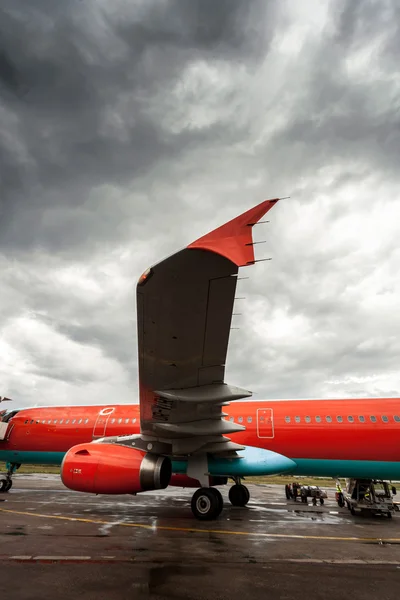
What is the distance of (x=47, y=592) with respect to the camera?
452 cm

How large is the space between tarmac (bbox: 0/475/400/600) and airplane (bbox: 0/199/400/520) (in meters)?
1.27

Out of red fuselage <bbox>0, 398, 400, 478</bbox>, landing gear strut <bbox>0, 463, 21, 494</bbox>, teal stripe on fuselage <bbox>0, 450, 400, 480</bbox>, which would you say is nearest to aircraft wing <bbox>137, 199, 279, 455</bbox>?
teal stripe on fuselage <bbox>0, 450, 400, 480</bbox>

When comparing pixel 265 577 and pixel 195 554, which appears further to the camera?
pixel 195 554

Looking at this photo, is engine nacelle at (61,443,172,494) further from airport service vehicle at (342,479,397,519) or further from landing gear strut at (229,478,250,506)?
airport service vehicle at (342,479,397,519)

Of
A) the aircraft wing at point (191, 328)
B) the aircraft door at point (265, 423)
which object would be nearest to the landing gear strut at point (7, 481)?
the aircraft wing at point (191, 328)

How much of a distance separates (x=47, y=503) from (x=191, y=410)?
8380 millimetres

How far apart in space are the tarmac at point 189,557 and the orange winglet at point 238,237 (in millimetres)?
4278

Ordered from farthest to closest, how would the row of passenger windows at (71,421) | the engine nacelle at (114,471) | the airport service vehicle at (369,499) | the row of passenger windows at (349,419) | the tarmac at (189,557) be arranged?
the row of passenger windows at (71,421) < the airport service vehicle at (369,499) < the row of passenger windows at (349,419) < the engine nacelle at (114,471) < the tarmac at (189,557)

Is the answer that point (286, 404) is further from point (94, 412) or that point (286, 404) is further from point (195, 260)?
point (195, 260)

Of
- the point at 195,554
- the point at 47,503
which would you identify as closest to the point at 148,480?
the point at 195,554

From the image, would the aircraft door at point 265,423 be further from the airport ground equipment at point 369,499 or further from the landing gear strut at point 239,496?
the airport ground equipment at point 369,499

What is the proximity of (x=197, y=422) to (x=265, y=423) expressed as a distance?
417cm

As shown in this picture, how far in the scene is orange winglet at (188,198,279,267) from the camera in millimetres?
4273

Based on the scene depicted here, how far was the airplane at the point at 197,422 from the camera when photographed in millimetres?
5074
